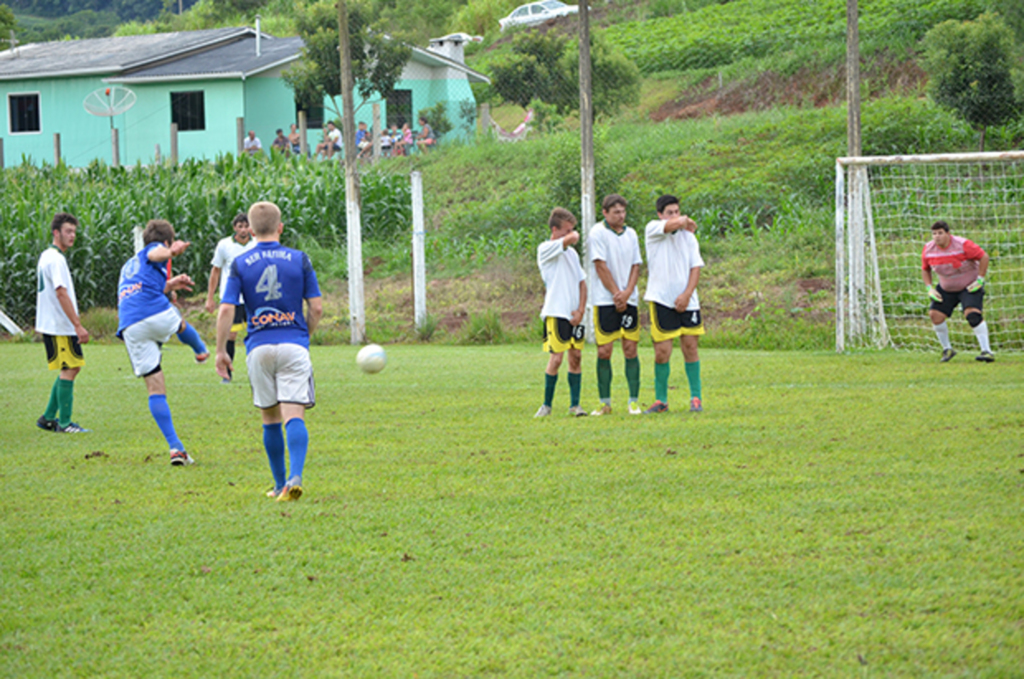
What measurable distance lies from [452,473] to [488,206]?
1645 cm

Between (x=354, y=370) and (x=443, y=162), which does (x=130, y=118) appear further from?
(x=354, y=370)

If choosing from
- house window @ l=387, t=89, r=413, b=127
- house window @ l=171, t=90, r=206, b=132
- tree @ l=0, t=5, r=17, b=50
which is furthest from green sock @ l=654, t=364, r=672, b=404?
tree @ l=0, t=5, r=17, b=50

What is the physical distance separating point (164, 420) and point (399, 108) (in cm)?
2638

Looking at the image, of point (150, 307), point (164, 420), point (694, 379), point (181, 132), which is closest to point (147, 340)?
point (150, 307)

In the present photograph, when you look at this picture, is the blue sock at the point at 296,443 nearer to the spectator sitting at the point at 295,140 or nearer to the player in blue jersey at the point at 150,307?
the player in blue jersey at the point at 150,307

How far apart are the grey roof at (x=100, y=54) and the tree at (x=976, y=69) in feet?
87.0

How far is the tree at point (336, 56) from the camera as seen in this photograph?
2781 centimetres

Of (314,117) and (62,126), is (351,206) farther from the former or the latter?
(62,126)

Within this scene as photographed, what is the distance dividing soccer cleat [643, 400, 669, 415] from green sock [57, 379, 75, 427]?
523 centimetres

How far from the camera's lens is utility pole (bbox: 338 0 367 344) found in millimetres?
17188

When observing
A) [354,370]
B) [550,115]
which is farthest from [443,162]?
[354,370]

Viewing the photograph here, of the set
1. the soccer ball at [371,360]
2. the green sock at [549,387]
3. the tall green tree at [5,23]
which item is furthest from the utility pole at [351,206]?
the tall green tree at [5,23]

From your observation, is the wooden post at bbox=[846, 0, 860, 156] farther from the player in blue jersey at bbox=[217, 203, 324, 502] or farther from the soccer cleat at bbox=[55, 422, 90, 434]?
the soccer cleat at bbox=[55, 422, 90, 434]

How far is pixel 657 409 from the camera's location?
8.95 m
